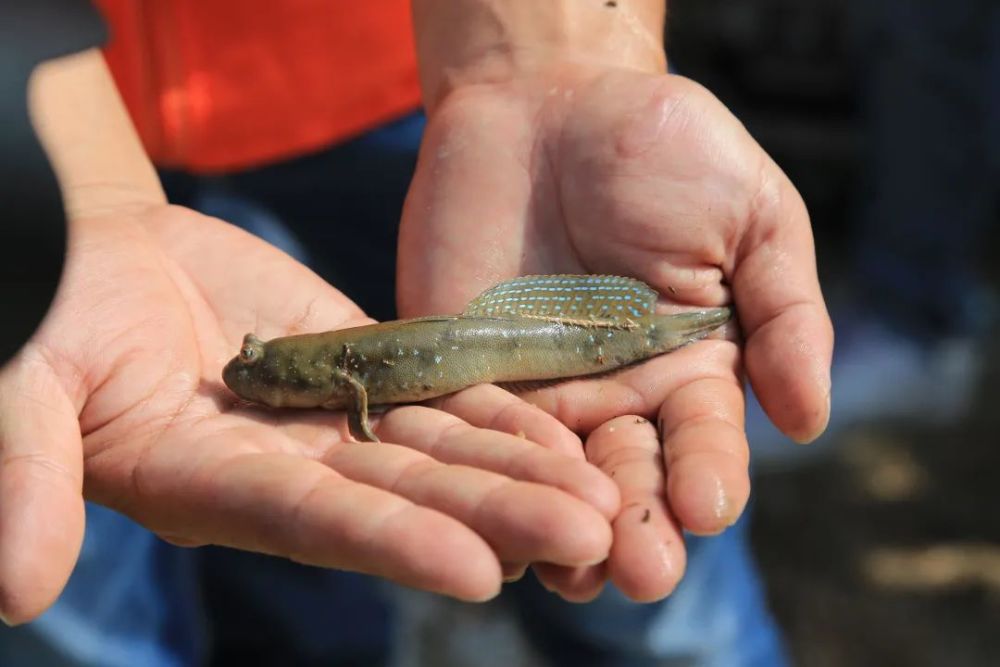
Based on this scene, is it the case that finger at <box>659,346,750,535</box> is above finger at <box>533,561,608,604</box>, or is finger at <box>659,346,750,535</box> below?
above

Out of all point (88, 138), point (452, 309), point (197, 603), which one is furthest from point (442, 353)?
point (197, 603)

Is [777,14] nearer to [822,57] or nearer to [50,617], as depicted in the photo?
[822,57]

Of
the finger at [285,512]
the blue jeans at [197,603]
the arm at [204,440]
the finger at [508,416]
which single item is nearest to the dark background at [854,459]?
the blue jeans at [197,603]

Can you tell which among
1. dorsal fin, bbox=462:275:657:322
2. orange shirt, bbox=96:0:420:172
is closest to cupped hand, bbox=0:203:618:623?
dorsal fin, bbox=462:275:657:322

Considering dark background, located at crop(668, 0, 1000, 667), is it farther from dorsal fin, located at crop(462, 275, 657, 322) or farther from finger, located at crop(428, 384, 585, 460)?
finger, located at crop(428, 384, 585, 460)

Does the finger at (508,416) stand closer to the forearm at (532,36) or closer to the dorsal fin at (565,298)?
the dorsal fin at (565,298)
